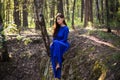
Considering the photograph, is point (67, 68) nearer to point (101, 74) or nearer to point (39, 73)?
point (101, 74)

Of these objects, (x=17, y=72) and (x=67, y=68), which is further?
(x=17, y=72)

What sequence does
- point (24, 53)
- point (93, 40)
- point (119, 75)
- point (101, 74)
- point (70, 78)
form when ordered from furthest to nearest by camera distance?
point (24, 53)
point (93, 40)
point (70, 78)
point (101, 74)
point (119, 75)

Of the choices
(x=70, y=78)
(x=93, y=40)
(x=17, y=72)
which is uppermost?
(x=93, y=40)

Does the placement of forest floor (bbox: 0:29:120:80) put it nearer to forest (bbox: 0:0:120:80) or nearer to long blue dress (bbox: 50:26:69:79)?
forest (bbox: 0:0:120:80)

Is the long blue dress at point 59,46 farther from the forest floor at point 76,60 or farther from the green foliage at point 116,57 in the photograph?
the green foliage at point 116,57

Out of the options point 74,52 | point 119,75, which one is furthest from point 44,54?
point 119,75

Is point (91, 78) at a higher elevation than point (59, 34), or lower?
lower

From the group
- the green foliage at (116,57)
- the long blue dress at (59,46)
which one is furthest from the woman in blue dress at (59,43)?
the green foliage at (116,57)

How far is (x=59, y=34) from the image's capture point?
8734mm

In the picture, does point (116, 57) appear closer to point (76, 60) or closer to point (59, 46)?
point (76, 60)

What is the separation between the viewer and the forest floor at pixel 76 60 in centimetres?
745

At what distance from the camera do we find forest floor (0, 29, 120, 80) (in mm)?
7454

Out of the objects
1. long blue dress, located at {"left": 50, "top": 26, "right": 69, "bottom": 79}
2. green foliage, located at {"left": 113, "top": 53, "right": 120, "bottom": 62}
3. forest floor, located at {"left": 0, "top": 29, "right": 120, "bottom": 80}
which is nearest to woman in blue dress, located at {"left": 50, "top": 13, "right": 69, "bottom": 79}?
long blue dress, located at {"left": 50, "top": 26, "right": 69, "bottom": 79}

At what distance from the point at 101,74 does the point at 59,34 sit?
209cm
